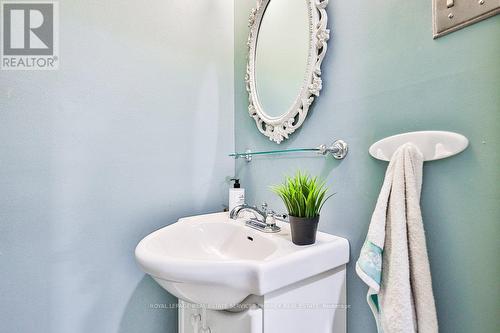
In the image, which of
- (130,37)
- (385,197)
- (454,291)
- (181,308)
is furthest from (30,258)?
(454,291)

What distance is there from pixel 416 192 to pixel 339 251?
27 cm

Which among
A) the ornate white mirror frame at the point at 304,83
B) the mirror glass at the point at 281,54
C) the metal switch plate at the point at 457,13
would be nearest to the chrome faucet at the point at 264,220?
the ornate white mirror frame at the point at 304,83

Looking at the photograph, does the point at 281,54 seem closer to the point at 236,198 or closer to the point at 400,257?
the point at 236,198

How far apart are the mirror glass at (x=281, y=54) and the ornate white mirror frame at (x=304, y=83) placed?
22 millimetres

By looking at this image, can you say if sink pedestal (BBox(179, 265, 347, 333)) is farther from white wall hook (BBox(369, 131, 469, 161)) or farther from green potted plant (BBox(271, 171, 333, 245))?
white wall hook (BBox(369, 131, 469, 161))

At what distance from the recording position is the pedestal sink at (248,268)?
564mm

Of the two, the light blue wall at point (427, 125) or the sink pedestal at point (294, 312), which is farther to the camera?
the sink pedestal at point (294, 312)

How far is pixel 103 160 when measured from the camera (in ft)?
3.36

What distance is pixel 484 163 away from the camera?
1.63ft

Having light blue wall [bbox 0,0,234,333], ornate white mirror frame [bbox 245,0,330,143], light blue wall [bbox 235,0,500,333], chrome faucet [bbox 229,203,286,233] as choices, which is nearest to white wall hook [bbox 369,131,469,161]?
light blue wall [bbox 235,0,500,333]

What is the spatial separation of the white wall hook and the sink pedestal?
→ 0.37 metres

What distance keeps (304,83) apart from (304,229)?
19.3 inches

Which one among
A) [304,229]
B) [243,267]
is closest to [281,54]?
[304,229]

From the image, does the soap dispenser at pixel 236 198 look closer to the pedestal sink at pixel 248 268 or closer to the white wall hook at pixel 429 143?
the pedestal sink at pixel 248 268
